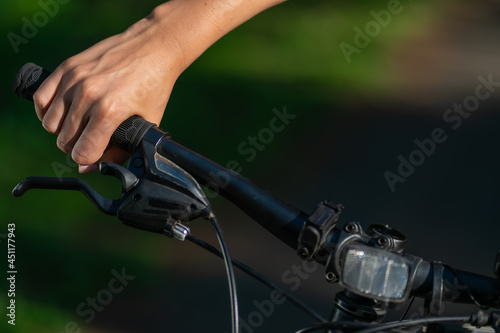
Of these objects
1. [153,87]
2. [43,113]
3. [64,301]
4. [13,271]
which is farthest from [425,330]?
[13,271]

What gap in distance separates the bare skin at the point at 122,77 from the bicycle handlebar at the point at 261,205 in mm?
51

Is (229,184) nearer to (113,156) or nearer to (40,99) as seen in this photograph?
(113,156)

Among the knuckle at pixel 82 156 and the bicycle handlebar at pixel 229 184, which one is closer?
the bicycle handlebar at pixel 229 184

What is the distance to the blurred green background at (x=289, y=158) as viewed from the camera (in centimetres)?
307

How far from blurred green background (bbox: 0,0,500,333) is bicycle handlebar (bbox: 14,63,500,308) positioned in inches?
80.2

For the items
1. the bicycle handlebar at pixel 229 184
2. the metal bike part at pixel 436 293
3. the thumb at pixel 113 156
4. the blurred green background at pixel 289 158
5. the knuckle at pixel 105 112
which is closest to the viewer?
the metal bike part at pixel 436 293

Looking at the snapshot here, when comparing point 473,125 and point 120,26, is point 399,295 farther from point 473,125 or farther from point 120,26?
point 120,26

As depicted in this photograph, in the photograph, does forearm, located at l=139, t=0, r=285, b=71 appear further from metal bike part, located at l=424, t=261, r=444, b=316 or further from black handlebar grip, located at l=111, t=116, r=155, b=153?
metal bike part, located at l=424, t=261, r=444, b=316

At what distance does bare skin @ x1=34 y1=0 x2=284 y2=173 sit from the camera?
127 centimetres

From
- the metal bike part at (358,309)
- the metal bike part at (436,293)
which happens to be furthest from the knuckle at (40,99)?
the metal bike part at (436,293)

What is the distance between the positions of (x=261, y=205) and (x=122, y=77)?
0.41 meters

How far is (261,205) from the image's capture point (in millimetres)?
1151

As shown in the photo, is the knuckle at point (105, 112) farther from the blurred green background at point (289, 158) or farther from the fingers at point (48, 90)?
the blurred green background at point (289, 158)

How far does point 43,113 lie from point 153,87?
24 cm
